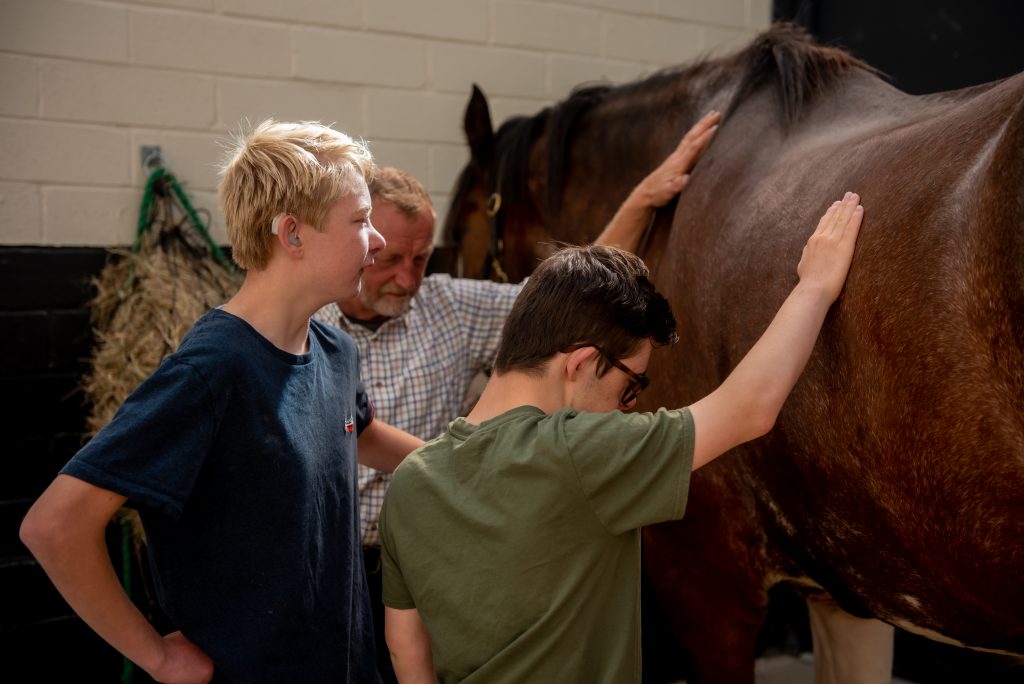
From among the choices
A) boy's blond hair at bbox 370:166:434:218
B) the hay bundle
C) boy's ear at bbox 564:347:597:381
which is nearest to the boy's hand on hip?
boy's ear at bbox 564:347:597:381

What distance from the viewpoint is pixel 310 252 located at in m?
1.55

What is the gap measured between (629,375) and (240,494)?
0.62 m

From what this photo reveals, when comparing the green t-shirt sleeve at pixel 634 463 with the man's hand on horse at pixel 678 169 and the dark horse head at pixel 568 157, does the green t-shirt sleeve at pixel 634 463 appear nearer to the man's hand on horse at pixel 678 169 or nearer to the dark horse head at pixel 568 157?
the man's hand on horse at pixel 678 169

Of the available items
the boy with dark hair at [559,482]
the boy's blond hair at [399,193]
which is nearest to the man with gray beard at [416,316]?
the boy's blond hair at [399,193]

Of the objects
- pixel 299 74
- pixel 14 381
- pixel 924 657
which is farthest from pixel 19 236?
pixel 924 657

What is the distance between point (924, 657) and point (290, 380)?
2775 millimetres

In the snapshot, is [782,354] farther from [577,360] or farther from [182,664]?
[182,664]

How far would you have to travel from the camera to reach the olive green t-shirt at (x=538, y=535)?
1.23 m

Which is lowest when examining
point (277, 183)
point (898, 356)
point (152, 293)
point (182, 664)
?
point (182, 664)

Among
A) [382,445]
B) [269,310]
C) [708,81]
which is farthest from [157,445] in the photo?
[708,81]

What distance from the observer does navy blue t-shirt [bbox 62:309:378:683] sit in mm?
1345

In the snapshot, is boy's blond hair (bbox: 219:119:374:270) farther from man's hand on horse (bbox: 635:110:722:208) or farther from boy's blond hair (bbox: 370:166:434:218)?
man's hand on horse (bbox: 635:110:722:208)

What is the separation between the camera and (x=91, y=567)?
1.34 m

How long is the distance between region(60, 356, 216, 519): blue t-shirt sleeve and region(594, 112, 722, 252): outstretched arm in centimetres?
123
